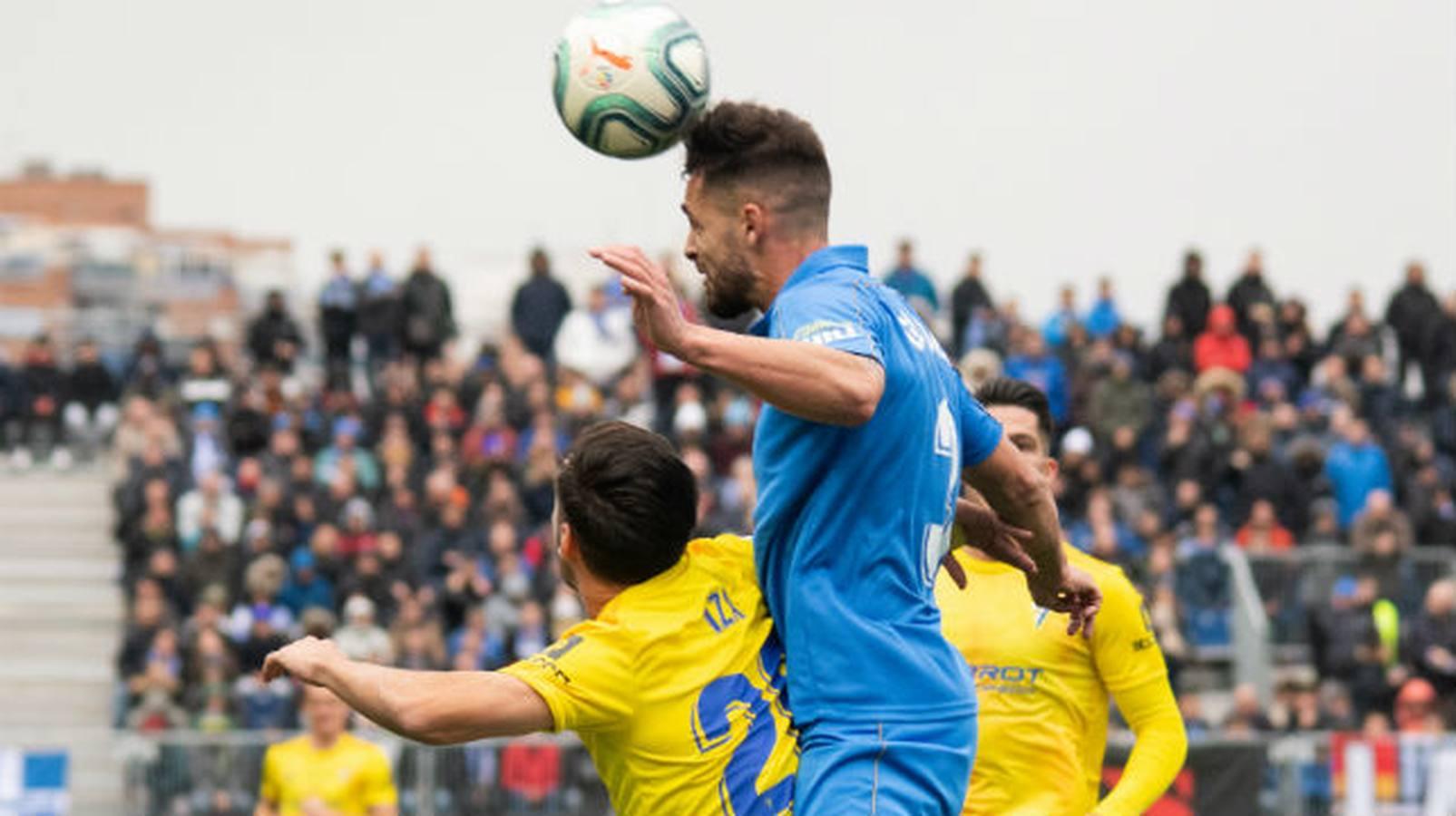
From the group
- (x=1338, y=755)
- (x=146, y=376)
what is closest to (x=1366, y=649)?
(x=1338, y=755)

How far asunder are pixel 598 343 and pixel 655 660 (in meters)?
18.1

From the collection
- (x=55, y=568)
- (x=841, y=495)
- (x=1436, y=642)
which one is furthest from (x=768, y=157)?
(x=55, y=568)

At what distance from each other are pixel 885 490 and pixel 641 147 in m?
1.18

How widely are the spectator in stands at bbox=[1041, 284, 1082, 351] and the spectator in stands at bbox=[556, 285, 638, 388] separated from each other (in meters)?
3.76

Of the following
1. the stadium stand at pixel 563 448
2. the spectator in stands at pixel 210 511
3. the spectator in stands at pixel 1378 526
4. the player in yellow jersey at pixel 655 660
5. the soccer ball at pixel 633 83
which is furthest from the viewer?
the spectator in stands at pixel 210 511

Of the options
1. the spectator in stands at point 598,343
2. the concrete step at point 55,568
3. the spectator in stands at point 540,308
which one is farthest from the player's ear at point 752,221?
the concrete step at point 55,568

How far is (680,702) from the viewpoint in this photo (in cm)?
571

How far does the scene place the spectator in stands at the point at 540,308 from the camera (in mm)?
24359

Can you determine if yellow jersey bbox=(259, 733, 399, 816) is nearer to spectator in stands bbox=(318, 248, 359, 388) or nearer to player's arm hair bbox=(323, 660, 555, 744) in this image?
player's arm hair bbox=(323, 660, 555, 744)

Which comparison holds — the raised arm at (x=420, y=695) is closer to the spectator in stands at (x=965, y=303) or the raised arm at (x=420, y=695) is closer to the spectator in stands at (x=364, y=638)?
the spectator in stands at (x=364, y=638)

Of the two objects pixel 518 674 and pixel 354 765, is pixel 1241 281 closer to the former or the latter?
pixel 354 765

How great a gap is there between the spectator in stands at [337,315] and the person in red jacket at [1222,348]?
→ 7785 mm

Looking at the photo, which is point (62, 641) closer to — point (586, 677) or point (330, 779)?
point (330, 779)

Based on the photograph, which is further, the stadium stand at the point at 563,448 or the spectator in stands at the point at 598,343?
the spectator in stands at the point at 598,343
